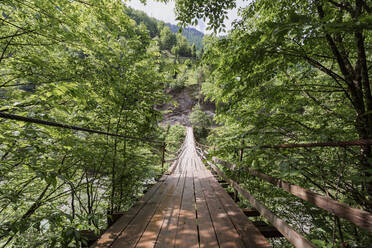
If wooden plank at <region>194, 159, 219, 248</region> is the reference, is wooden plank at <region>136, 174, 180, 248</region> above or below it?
below

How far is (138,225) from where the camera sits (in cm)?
177

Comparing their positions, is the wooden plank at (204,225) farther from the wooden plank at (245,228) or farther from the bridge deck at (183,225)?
the wooden plank at (245,228)

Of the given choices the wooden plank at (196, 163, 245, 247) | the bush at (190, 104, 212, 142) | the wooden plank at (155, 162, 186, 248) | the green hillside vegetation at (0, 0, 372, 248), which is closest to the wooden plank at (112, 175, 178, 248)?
the wooden plank at (155, 162, 186, 248)

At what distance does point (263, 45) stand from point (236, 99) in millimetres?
759

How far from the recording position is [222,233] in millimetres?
1610

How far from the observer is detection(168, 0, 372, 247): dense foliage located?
1.37m

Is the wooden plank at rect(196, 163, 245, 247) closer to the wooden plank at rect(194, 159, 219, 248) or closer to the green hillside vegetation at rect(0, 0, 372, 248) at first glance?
the wooden plank at rect(194, 159, 219, 248)

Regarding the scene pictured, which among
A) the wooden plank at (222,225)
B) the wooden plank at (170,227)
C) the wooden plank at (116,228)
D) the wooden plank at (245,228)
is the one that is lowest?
the wooden plank at (116,228)

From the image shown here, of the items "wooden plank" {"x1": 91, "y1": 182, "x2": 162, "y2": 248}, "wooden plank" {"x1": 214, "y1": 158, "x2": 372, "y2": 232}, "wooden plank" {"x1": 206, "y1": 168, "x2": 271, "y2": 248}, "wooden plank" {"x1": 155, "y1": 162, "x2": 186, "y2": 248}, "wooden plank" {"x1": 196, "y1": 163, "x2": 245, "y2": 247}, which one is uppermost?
"wooden plank" {"x1": 214, "y1": 158, "x2": 372, "y2": 232}

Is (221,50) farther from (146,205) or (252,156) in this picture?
(146,205)

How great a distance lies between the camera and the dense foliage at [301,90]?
137 cm

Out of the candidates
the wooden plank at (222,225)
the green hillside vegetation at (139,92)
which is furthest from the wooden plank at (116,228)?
the wooden plank at (222,225)

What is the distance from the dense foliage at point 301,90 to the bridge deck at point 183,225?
0.68 meters

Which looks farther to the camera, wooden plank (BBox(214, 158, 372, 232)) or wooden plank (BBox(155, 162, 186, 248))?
wooden plank (BBox(155, 162, 186, 248))
